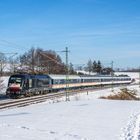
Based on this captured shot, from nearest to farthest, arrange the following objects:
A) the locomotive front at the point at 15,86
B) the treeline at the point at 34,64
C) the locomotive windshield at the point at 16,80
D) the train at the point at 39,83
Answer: the locomotive front at the point at 15,86, the train at the point at 39,83, the locomotive windshield at the point at 16,80, the treeline at the point at 34,64

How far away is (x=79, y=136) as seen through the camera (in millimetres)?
13234

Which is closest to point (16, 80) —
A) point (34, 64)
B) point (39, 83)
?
point (39, 83)

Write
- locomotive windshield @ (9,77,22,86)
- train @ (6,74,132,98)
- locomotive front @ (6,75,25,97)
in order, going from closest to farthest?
1. locomotive front @ (6,75,25,97)
2. train @ (6,74,132,98)
3. locomotive windshield @ (9,77,22,86)

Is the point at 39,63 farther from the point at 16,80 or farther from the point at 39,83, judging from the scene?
the point at 16,80

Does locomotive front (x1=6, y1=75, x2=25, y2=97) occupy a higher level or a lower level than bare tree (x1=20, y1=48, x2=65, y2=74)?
lower

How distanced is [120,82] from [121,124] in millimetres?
95734

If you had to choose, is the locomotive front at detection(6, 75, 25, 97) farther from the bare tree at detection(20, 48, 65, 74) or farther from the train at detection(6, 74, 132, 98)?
the bare tree at detection(20, 48, 65, 74)

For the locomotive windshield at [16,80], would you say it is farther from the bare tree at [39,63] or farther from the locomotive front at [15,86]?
the bare tree at [39,63]

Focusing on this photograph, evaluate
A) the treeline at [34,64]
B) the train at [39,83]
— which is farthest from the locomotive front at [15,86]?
the treeline at [34,64]

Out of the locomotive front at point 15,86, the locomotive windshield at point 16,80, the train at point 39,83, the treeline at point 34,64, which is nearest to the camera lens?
the locomotive front at point 15,86

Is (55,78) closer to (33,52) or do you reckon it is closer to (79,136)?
(33,52)

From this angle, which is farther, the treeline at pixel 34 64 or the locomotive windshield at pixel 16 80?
the treeline at pixel 34 64

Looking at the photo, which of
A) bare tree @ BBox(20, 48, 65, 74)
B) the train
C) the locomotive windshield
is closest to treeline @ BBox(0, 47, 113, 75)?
bare tree @ BBox(20, 48, 65, 74)

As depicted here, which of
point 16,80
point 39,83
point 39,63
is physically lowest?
point 39,83
